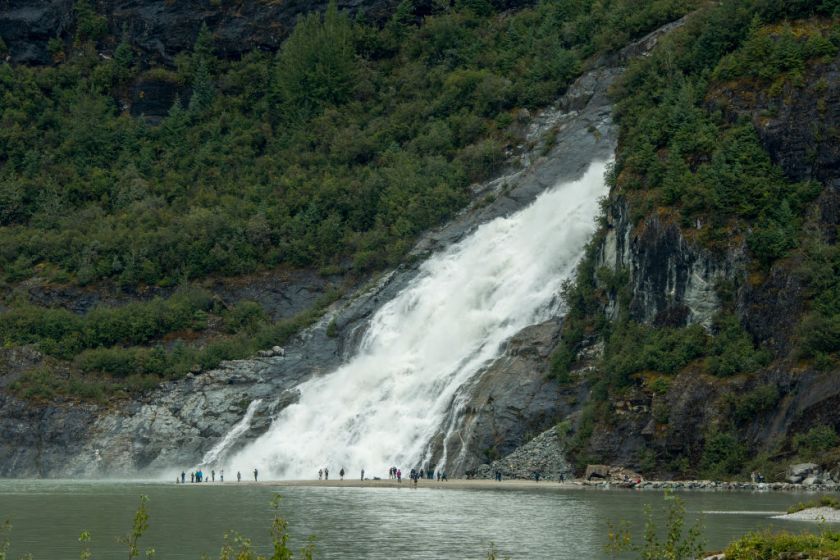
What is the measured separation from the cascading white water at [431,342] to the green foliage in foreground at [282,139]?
912 centimetres

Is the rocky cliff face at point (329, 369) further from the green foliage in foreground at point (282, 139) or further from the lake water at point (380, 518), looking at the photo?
the lake water at point (380, 518)

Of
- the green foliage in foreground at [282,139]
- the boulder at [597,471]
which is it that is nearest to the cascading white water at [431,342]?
the green foliage in foreground at [282,139]

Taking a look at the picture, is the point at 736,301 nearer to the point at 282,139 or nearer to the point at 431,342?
the point at 431,342

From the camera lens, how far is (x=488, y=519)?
181 feet

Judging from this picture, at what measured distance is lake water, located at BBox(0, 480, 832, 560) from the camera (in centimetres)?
4644

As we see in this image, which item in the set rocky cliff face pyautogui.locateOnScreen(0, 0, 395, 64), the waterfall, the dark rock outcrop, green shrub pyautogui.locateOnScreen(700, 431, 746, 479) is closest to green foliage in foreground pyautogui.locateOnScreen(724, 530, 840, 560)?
green shrub pyautogui.locateOnScreen(700, 431, 746, 479)

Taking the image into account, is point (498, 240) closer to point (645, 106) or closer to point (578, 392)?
point (645, 106)

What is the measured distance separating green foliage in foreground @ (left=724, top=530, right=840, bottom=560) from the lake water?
27.2 feet

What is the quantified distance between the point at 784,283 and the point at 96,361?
53845 mm

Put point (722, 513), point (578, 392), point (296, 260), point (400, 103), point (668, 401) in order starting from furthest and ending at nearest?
point (400, 103), point (296, 260), point (578, 392), point (668, 401), point (722, 513)

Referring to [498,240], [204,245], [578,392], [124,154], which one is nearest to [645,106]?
[498,240]

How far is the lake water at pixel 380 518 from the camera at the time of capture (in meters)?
46.4

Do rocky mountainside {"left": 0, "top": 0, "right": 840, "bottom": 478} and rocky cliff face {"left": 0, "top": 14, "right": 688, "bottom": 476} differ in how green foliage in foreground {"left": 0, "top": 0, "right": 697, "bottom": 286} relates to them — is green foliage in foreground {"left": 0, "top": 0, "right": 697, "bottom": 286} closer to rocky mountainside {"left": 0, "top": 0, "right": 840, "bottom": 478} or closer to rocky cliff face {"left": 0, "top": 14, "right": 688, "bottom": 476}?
rocky mountainside {"left": 0, "top": 0, "right": 840, "bottom": 478}

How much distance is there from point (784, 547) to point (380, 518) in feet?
82.1
